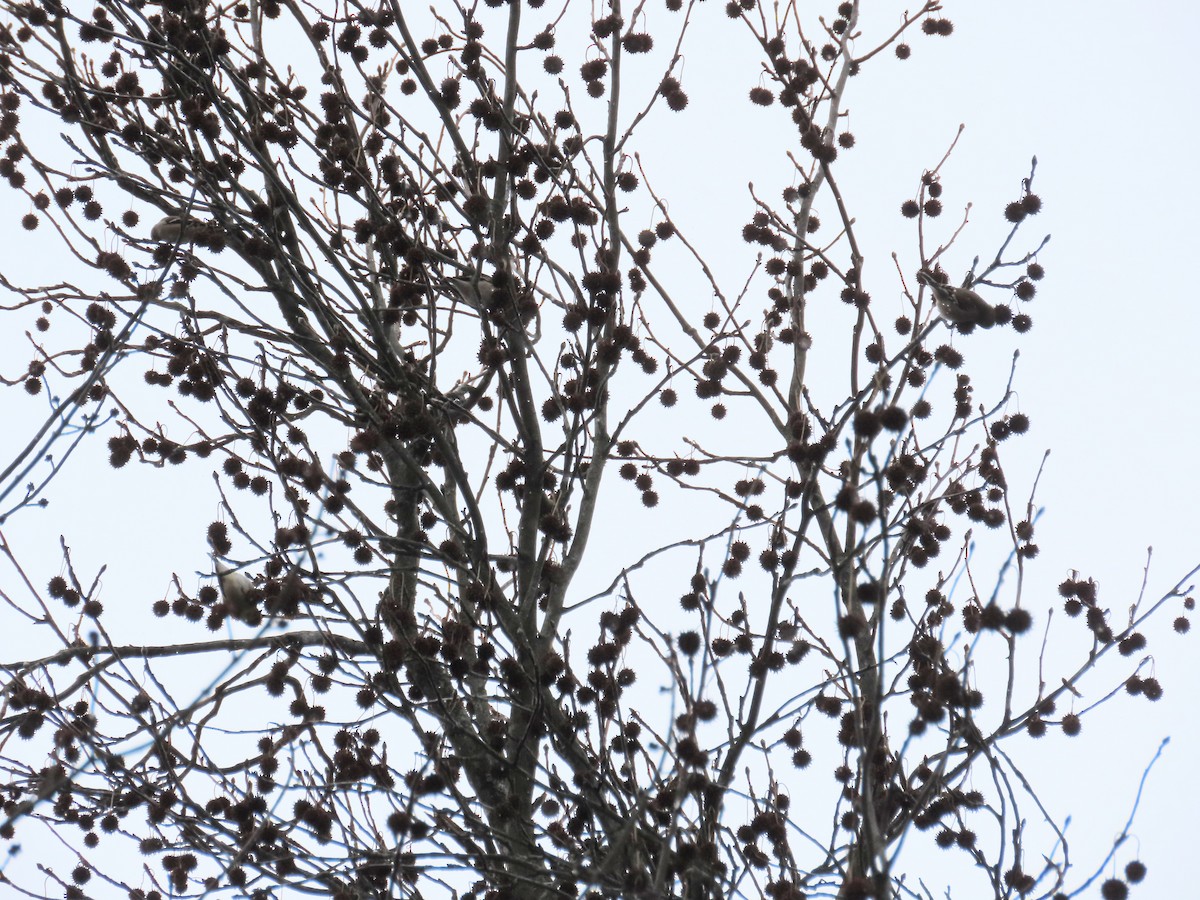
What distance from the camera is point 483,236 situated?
15.5 feet

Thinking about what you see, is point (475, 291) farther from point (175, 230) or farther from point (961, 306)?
point (961, 306)

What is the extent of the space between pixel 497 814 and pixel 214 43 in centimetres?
311

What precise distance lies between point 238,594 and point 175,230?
5.79 feet

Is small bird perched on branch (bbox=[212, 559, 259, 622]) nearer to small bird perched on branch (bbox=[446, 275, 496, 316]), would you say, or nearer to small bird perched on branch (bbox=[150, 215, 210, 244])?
small bird perched on branch (bbox=[446, 275, 496, 316])

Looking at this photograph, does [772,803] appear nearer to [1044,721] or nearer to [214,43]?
[1044,721]

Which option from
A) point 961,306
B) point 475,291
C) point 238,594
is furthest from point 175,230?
point 961,306

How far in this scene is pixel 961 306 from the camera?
4.72m

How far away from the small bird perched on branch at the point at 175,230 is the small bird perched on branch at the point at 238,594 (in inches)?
57.2

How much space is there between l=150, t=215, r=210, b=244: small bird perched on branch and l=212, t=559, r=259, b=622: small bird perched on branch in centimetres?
145

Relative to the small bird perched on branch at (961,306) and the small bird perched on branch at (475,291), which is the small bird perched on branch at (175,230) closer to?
the small bird perched on branch at (475,291)

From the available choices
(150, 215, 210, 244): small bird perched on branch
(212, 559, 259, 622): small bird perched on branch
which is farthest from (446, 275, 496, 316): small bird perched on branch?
(212, 559, 259, 622): small bird perched on branch

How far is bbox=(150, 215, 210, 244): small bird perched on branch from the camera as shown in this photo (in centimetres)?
516

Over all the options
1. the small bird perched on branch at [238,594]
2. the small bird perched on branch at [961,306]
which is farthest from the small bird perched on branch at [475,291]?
the small bird perched on branch at [961,306]

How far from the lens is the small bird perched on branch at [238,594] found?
445cm
